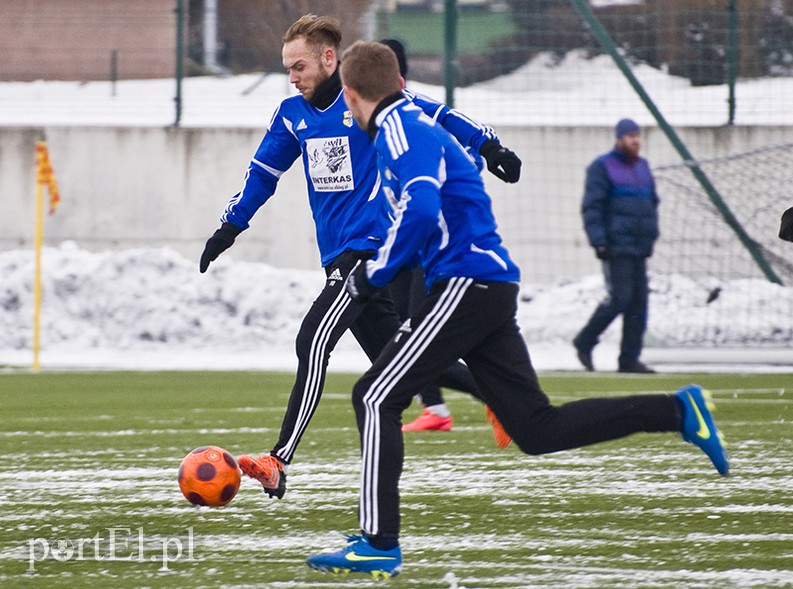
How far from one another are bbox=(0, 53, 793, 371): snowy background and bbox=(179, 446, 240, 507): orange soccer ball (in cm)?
846

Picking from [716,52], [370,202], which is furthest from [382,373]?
[716,52]

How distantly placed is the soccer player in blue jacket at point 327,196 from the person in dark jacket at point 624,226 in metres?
6.56

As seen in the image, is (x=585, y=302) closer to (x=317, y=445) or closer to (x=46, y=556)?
(x=317, y=445)

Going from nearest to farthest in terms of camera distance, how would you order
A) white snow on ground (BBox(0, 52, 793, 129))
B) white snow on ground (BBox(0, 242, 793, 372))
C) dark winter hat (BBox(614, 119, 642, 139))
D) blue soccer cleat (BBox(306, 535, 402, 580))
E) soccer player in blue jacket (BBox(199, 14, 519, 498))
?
blue soccer cleat (BBox(306, 535, 402, 580)) < soccer player in blue jacket (BBox(199, 14, 519, 498)) < dark winter hat (BBox(614, 119, 642, 139)) < white snow on ground (BBox(0, 242, 793, 372)) < white snow on ground (BBox(0, 52, 793, 129))

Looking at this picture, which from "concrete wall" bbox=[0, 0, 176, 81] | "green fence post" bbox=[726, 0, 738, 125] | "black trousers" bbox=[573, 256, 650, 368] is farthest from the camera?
"concrete wall" bbox=[0, 0, 176, 81]

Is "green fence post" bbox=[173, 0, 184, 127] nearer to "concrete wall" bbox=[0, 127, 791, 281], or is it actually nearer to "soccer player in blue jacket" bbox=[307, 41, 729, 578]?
"concrete wall" bbox=[0, 127, 791, 281]

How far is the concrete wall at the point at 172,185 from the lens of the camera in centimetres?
1659

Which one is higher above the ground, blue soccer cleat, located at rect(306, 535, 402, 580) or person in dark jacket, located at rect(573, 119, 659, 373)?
person in dark jacket, located at rect(573, 119, 659, 373)

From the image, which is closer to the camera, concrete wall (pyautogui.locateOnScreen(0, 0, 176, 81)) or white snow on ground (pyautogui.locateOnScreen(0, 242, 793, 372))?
white snow on ground (pyautogui.locateOnScreen(0, 242, 793, 372))

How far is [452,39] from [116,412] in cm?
803

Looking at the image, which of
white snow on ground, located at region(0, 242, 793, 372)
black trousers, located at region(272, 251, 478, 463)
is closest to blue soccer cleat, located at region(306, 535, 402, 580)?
black trousers, located at region(272, 251, 478, 463)

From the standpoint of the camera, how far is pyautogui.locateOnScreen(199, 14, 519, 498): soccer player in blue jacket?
236 inches

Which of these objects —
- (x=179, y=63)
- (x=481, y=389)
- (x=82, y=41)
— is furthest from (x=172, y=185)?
(x=481, y=389)

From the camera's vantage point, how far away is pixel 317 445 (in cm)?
781
